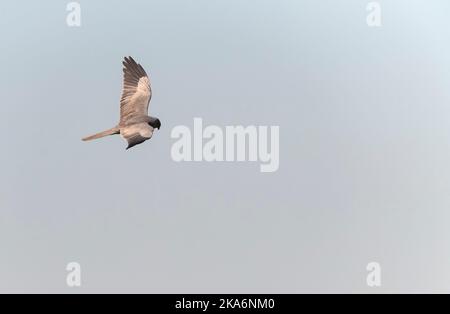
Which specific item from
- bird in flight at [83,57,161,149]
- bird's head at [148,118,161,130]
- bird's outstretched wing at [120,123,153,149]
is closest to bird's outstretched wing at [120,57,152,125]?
bird in flight at [83,57,161,149]

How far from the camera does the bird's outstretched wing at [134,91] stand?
31984 millimetres

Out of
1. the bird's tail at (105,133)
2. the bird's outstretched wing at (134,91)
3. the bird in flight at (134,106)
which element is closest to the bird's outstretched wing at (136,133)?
the bird in flight at (134,106)

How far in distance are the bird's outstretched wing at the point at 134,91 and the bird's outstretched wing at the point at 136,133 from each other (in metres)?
0.80

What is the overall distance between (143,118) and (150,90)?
43.7 inches

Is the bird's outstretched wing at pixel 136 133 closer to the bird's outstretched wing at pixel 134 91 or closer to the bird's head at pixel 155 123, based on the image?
the bird's head at pixel 155 123

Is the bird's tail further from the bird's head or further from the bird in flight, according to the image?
the bird's head

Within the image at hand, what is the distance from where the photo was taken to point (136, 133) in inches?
1208

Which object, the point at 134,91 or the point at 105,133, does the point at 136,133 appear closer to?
the point at 105,133

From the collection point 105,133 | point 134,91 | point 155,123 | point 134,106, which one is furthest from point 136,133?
point 134,91

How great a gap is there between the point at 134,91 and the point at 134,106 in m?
0.49
